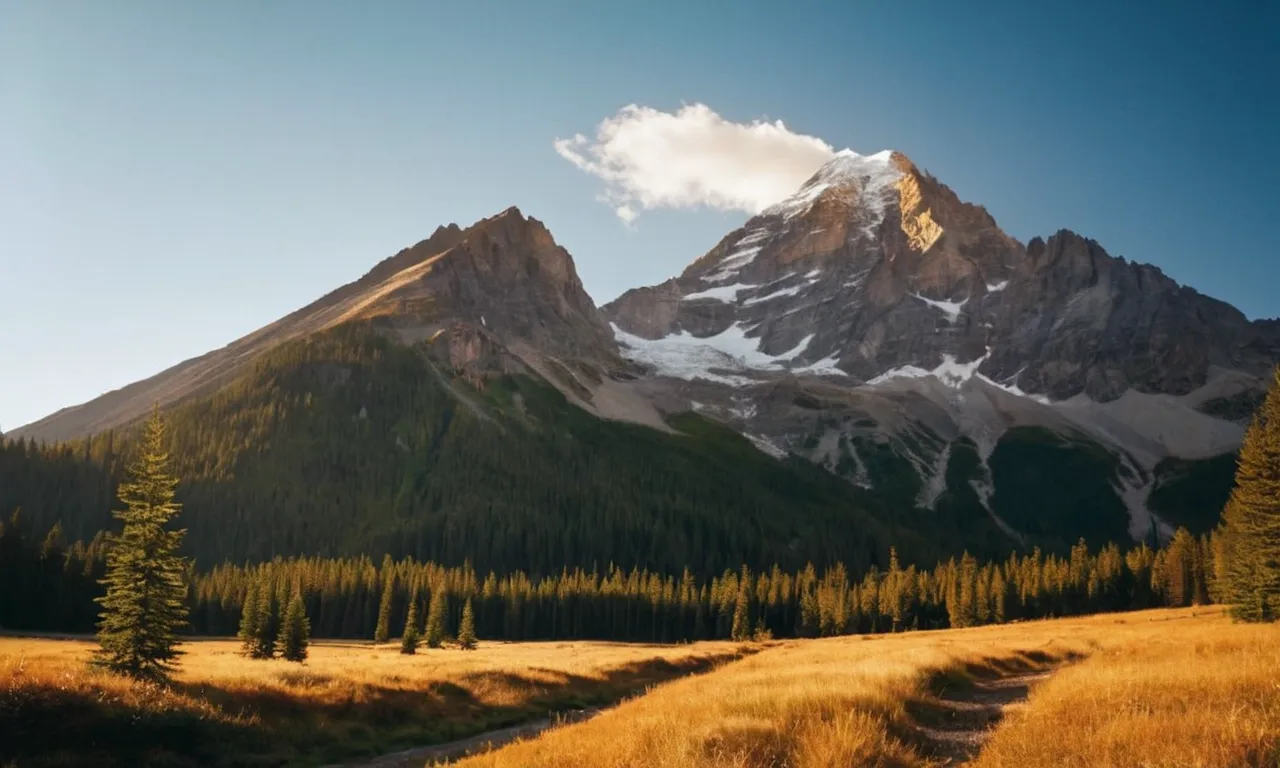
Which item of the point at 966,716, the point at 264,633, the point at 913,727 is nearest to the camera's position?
the point at 913,727

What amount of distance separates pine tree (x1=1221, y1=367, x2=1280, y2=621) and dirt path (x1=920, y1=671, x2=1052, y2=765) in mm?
22422

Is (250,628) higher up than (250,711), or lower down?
lower down

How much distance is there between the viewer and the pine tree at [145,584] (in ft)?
93.8

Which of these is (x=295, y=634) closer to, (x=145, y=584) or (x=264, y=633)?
(x=264, y=633)

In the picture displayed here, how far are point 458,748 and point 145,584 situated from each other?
13.1 metres

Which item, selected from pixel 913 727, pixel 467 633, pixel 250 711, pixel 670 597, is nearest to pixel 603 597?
pixel 670 597

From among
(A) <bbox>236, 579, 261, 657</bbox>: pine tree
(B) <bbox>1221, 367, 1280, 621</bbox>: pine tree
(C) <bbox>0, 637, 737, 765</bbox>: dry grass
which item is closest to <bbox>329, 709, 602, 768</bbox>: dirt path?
(C) <bbox>0, 637, 737, 765</bbox>: dry grass

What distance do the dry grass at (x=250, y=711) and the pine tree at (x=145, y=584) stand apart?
158 centimetres

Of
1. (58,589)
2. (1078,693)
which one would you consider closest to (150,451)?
(1078,693)

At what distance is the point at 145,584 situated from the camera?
1170 inches

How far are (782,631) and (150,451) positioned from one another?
403 ft

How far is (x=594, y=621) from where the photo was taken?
137 m

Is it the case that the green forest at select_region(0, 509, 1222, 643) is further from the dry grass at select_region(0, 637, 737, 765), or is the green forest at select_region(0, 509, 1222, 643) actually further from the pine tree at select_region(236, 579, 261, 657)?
the dry grass at select_region(0, 637, 737, 765)

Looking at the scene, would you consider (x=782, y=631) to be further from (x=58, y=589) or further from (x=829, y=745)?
(x=829, y=745)
